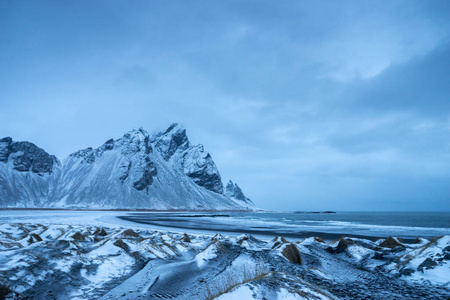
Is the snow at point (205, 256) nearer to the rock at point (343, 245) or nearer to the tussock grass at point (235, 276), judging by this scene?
the tussock grass at point (235, 276)

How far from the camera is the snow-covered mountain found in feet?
413

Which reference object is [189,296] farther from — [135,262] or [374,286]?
[374,286]

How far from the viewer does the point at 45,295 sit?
6.62m

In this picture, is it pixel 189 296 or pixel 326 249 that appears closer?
pixel 189 296

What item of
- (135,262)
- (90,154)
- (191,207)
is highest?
(90,154)

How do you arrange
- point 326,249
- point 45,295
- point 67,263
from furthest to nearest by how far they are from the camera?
point 326,249 < point 67,263 < point 45,295

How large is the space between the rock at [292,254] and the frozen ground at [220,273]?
1.7 inches

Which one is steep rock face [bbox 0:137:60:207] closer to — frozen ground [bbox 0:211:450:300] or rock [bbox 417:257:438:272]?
frozen ground [bbox 0:211:450:300]

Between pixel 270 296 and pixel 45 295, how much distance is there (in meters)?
5.73

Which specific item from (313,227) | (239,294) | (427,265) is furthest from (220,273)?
(313,227)

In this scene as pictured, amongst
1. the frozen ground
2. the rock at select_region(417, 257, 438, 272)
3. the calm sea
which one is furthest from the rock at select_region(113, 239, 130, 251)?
the calm sea

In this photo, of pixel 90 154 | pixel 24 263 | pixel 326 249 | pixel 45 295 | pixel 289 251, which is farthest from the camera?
pixel 90 154

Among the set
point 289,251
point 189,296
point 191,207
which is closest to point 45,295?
point 189,296

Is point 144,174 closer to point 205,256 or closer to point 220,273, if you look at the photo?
point 205,256
